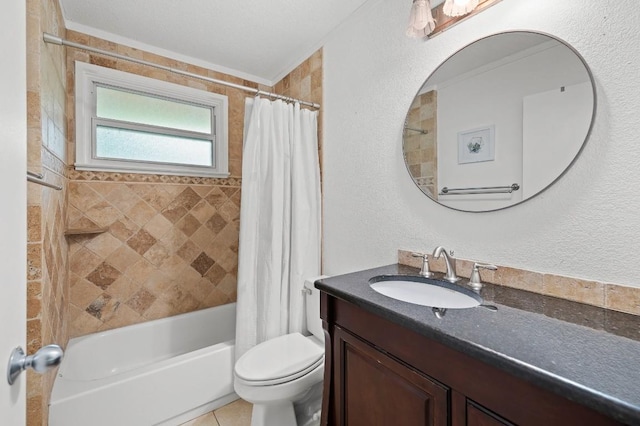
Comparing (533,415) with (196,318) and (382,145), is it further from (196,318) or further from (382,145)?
(196,318)

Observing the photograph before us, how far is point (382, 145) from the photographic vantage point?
1.55 m

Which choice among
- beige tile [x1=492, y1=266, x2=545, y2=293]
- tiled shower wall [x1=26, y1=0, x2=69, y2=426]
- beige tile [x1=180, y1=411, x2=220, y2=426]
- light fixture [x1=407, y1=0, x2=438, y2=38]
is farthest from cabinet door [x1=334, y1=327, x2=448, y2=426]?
light fixture [x1=407, y1=0, x2=438, y2=38]

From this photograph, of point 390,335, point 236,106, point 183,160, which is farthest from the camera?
point 236,106

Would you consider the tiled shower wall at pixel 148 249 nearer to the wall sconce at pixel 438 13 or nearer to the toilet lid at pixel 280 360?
the toilet lid at pixel 280 360

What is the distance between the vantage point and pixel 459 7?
3.74ft

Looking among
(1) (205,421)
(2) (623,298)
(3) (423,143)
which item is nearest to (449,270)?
(2) (623,298)

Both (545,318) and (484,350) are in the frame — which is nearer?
(484,350)

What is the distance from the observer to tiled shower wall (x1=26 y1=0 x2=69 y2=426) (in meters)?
1.04

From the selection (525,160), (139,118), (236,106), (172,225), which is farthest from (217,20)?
(525,160)

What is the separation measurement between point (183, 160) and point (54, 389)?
1.62 m

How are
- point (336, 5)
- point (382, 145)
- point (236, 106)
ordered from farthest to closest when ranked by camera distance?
point (236, 106) < point (336, 5) < point (382, 145)

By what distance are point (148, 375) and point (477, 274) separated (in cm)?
171

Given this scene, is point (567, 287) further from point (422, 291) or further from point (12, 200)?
point (12, 200)

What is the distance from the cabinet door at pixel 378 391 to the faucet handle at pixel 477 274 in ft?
1.44
